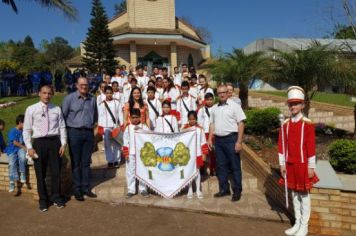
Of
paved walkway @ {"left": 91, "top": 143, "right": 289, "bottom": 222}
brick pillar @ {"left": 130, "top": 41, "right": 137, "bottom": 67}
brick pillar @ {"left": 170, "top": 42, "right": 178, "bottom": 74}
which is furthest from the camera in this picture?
brick pillar @ {"left": 170, "top": 42, "right": 178, "bottom": 74}

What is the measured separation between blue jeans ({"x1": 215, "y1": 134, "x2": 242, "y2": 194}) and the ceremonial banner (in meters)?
0.48

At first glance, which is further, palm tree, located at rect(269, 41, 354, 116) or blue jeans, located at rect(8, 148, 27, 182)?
palm tree, located at rect(269, 41, 354, 116)

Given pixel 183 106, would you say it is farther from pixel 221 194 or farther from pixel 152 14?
pixel 152 14

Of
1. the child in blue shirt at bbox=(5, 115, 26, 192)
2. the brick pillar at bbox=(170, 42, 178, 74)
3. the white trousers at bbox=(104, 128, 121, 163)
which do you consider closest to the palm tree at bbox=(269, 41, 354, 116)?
the white trousers at bbox=(104, 128, 121, 163)

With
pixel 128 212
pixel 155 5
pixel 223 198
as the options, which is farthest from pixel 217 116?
pixel 155 5

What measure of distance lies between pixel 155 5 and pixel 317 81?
24320 millimetres

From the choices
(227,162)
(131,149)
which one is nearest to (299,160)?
(227,162)

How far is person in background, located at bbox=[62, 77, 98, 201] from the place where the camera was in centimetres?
612

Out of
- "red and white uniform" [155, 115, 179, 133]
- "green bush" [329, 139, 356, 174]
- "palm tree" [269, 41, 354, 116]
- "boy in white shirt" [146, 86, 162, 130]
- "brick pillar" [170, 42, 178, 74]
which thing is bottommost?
"green bush" [329, 139, 356, 174]

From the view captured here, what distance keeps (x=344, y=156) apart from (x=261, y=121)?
12.9 feet

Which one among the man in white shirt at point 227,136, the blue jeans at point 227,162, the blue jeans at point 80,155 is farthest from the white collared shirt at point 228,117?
the blue jeans at point 80,155

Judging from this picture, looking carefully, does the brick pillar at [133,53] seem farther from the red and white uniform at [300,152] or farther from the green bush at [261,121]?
the red and white uniform at [300,152]

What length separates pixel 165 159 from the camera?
644cm

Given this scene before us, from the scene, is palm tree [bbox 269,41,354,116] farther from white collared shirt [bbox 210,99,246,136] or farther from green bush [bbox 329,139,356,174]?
white collared shirt [bbox 210,99,246,136]
